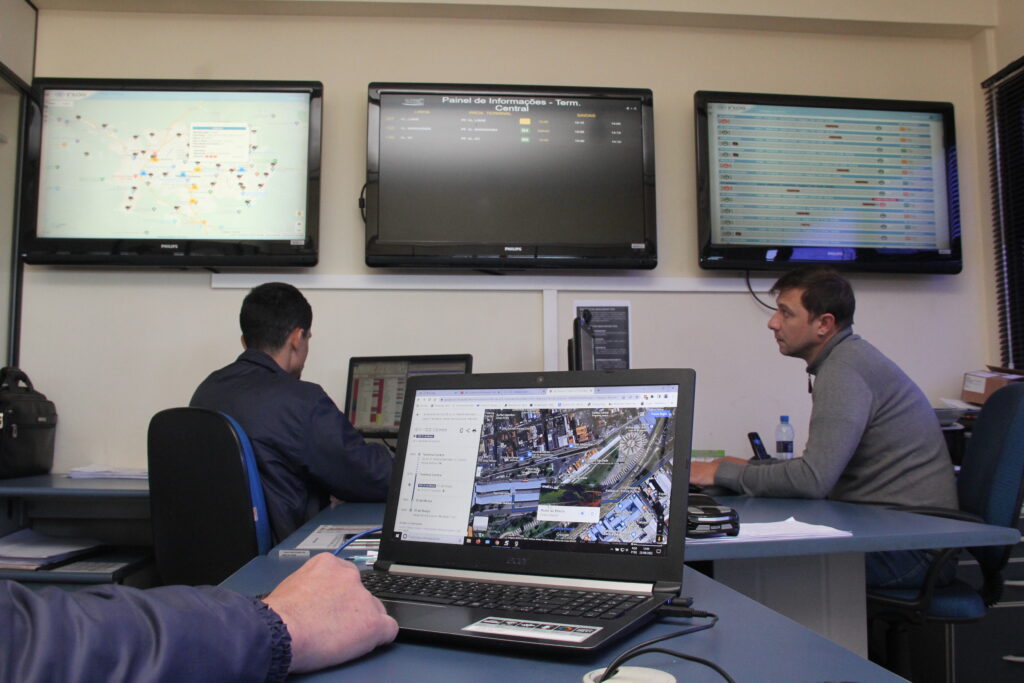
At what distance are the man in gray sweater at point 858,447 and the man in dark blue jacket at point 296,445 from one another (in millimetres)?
874

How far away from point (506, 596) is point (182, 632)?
15.3 inches


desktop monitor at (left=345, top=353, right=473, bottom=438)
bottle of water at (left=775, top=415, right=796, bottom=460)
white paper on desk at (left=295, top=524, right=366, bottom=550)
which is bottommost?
white paper on desk at (left=295, top=524, right=366, bottom=550)

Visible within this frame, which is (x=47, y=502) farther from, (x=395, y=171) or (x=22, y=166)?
(x=395, y=171)

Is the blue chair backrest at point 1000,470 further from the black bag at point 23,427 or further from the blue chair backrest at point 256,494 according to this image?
the black bag at point 23,427

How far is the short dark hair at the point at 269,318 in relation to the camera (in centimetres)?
227

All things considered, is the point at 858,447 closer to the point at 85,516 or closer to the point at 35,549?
the point at 35,549

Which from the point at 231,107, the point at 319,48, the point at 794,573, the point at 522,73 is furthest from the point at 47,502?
the point at 794,573

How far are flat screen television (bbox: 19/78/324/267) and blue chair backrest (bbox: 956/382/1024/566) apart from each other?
7.13ft

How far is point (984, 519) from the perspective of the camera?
1915 mm

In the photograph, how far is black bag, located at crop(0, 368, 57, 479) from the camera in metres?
2.50

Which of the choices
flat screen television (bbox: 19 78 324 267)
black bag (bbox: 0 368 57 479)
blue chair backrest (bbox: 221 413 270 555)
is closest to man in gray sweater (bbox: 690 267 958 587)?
blue chair backrest (bbox: 221 413 270 555)

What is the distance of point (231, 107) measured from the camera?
286 centimetres

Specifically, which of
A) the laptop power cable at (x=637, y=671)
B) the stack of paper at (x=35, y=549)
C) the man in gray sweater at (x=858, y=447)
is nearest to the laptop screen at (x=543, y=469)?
the laptop power cable at (x=637, y=671)

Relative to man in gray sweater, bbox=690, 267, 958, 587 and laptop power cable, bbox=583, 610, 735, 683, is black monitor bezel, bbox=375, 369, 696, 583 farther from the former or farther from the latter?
man in gray sweater, bbox=690, 267, 958, 587
